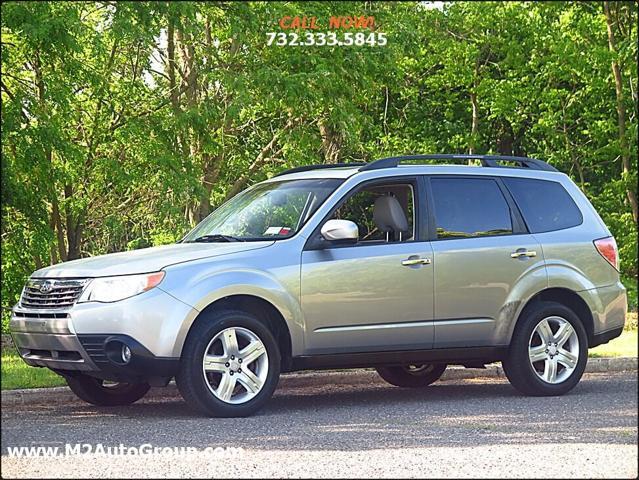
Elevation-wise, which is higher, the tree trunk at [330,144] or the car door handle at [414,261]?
the tree trunk at [330,144]

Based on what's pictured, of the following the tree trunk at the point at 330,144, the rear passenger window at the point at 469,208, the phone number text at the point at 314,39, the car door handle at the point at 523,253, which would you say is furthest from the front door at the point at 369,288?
the tree trunk at the point at 330,144

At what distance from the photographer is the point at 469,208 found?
11359 millimetres

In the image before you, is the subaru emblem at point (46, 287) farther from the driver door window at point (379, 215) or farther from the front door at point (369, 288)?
the driver door window at point (379, 215)

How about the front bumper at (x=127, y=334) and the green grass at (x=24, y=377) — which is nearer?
the front bumper at (x=127, y=334)

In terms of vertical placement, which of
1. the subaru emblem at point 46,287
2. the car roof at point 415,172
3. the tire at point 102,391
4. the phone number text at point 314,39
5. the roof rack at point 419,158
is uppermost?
the phone number text at point 314,39

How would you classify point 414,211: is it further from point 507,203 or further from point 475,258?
point 507,203

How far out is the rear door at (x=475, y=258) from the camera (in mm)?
10922

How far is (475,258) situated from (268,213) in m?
1.87

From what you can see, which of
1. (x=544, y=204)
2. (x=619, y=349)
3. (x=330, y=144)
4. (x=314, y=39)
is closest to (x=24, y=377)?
(x=544, y=204)

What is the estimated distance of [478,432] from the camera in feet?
29.8

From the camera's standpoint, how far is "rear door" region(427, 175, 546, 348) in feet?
35.8

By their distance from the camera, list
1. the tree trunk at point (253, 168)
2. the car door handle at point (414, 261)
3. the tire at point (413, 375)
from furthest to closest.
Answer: the tree trunk at point (253, 168), the tire at point (413, 375), the car door handle at point (414, 261)

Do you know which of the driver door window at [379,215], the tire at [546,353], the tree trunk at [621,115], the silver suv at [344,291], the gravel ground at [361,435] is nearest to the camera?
the gravel ground at [361,435]

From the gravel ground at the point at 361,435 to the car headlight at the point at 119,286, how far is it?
982 mm
